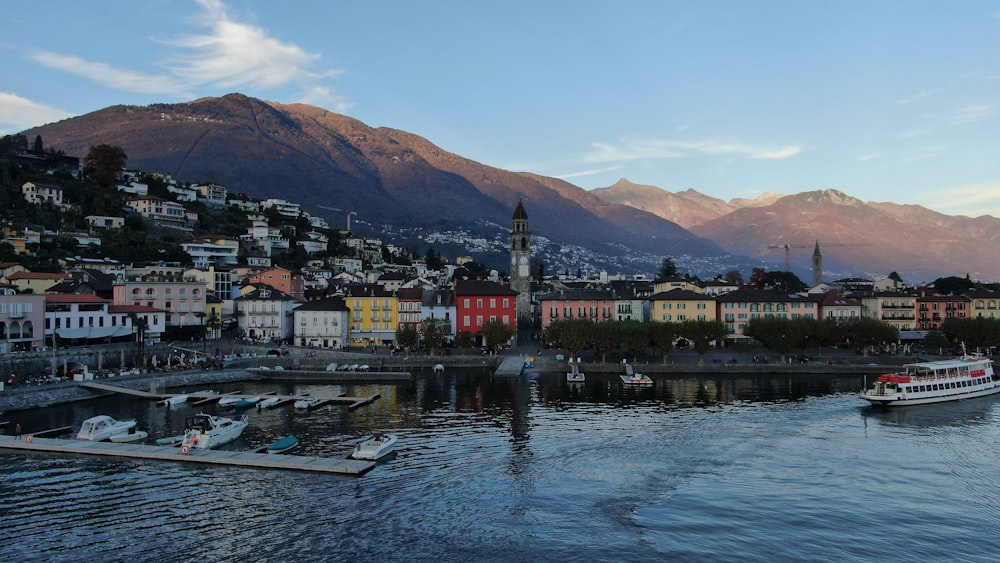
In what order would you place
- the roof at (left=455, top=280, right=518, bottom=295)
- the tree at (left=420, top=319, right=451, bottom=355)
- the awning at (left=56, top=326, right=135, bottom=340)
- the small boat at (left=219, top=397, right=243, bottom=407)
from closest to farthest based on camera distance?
1. the small boat at (left=219, top=397, right=243, bottom=407)
2. the awning at (left=56, top=326, right=135, bottom=340)
3. the tree at (left=420, top=319, right=451, bottom=355)
4. the roof at (left=455, top=280, right=518, bottom=295)

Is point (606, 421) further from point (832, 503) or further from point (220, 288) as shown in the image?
point (220, 288)

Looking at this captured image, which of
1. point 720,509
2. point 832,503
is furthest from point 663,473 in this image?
point 832,503

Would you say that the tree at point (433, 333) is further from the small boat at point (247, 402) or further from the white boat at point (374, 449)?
the white boat at point (374, 449)

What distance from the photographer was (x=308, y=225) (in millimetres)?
180625

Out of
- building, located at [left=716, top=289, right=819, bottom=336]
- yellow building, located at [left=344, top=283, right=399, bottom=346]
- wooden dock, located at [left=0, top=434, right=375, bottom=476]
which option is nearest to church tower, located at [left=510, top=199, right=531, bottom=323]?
yellow building, located at [left=344, top=283, right=399, bottom=346]

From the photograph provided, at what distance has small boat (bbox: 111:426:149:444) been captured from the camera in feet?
131

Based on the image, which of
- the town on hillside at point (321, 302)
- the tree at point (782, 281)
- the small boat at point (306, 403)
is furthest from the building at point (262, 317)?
the tree at point (782, 281)

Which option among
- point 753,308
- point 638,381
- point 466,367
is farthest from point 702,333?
point 466,367

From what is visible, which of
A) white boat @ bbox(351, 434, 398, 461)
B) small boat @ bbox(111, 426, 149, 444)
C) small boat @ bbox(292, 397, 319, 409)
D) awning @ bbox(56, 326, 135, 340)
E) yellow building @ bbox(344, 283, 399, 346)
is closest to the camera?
white boat @ bbox(351, 434, 398, 461)

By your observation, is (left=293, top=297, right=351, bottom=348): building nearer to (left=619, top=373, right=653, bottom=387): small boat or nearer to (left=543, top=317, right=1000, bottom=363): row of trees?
(left=543, top=317, right=1000, bottom=363): row of trees

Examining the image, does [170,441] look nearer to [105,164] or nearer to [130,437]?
[130,437]

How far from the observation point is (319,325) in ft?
278

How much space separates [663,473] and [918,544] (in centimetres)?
1071

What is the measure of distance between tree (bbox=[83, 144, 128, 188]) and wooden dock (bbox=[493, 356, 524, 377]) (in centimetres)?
10510
